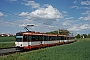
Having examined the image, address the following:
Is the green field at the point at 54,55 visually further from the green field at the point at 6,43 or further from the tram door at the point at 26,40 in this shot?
the green field at the point at 6,43

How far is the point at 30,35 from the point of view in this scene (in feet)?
107

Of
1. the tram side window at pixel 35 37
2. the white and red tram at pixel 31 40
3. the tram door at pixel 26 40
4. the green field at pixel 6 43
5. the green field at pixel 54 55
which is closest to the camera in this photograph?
the green field at pixel 54 55

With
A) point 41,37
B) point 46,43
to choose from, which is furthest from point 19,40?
point 46,43

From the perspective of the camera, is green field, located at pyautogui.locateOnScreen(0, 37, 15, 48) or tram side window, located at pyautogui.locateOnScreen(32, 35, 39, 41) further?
green field, located at pyautogui.locateOnScreen(0, 37, 15, 48)

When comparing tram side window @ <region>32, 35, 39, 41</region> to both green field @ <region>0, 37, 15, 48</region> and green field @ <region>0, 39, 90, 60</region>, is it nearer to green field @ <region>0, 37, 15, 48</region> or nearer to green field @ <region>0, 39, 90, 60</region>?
green field @ <region>0, 39, 90, 60</region>

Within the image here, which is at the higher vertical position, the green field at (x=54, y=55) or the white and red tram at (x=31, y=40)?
the white and red tram at (x=31, y=40)

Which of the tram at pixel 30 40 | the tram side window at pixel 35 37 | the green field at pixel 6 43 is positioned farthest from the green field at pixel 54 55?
the green field at pixel 6 43

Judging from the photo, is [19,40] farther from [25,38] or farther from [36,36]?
[36,36]

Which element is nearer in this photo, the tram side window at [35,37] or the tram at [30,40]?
the tram at [30,40]

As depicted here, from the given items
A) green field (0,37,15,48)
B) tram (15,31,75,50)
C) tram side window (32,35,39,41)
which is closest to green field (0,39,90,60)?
tram (15,31,75,50)

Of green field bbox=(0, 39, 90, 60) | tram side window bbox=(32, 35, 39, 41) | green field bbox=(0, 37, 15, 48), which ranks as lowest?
green field bbox=(0, 39, 90, 60)

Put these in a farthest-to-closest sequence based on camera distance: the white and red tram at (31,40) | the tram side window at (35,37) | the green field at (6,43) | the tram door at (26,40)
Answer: the green field at (6,43) → the tram side window at (35,37) → the tram door at (26,40) → the white and red tram at (31,40)

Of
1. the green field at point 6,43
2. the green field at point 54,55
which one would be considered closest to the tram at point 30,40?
the green field at point 54,55

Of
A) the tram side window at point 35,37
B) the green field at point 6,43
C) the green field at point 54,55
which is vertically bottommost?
the green field at point 54,55
